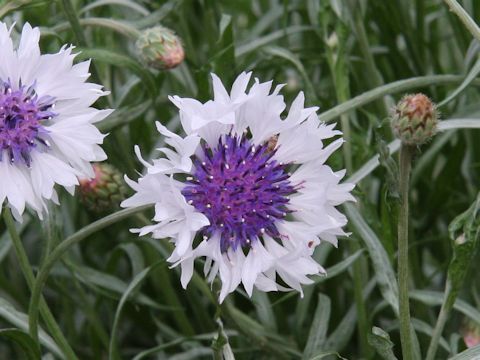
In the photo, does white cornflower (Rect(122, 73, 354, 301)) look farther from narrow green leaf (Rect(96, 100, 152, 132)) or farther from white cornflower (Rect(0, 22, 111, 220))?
narrow green leaf (Rect(96, 100, 152, 132))

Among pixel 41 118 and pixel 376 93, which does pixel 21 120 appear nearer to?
pixel 41 118

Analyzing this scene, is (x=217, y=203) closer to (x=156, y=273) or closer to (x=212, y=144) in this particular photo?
(x=212, y=144)

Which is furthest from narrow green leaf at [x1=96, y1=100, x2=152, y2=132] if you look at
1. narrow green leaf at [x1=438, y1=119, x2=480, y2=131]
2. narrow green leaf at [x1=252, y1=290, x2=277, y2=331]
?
narrow green leaf at [x1=438, y1=119, x2=480, y2=131]

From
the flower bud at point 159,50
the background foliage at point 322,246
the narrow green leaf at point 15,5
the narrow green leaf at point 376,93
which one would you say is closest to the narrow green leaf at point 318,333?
the background foliage at point 322,246

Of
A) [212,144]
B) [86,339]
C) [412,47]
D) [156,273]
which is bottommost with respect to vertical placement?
[86,339]

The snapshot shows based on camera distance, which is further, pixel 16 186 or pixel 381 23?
pixel 381 23

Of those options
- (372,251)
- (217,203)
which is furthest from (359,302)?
Result: (217,203)

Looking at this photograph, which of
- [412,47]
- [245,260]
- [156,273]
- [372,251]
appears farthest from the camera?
[412,47]
